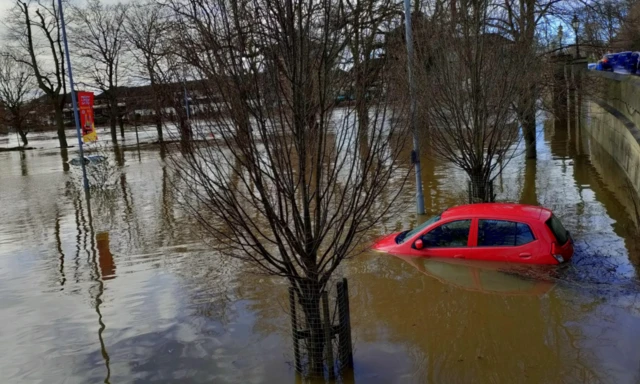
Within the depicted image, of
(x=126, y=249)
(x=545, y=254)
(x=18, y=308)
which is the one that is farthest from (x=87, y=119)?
(x=545, y=254)

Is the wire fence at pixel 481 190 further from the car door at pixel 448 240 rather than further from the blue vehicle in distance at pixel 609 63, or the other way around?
the blue vehicle in distance at pixel 609 63

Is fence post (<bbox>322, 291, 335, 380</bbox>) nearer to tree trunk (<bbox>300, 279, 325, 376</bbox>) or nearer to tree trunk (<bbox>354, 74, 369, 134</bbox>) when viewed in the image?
tree trunk (<bbox>300, 279, 325, 376</bbox>)

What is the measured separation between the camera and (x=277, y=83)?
522cm

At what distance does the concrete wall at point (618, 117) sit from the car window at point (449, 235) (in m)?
7.71

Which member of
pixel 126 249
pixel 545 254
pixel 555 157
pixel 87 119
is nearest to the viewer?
pixel 545 254

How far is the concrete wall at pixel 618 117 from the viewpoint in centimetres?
1695

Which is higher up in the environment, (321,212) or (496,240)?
(321,212)

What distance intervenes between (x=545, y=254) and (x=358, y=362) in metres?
4.09

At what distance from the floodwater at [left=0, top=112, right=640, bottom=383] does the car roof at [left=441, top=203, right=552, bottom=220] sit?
2.94 ft

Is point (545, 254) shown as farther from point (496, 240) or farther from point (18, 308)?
point (18, 308)

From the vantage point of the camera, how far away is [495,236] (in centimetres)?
953

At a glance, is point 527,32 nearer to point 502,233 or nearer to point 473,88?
point 473,88

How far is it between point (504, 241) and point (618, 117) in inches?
559

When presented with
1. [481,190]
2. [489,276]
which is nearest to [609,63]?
[481,190]
